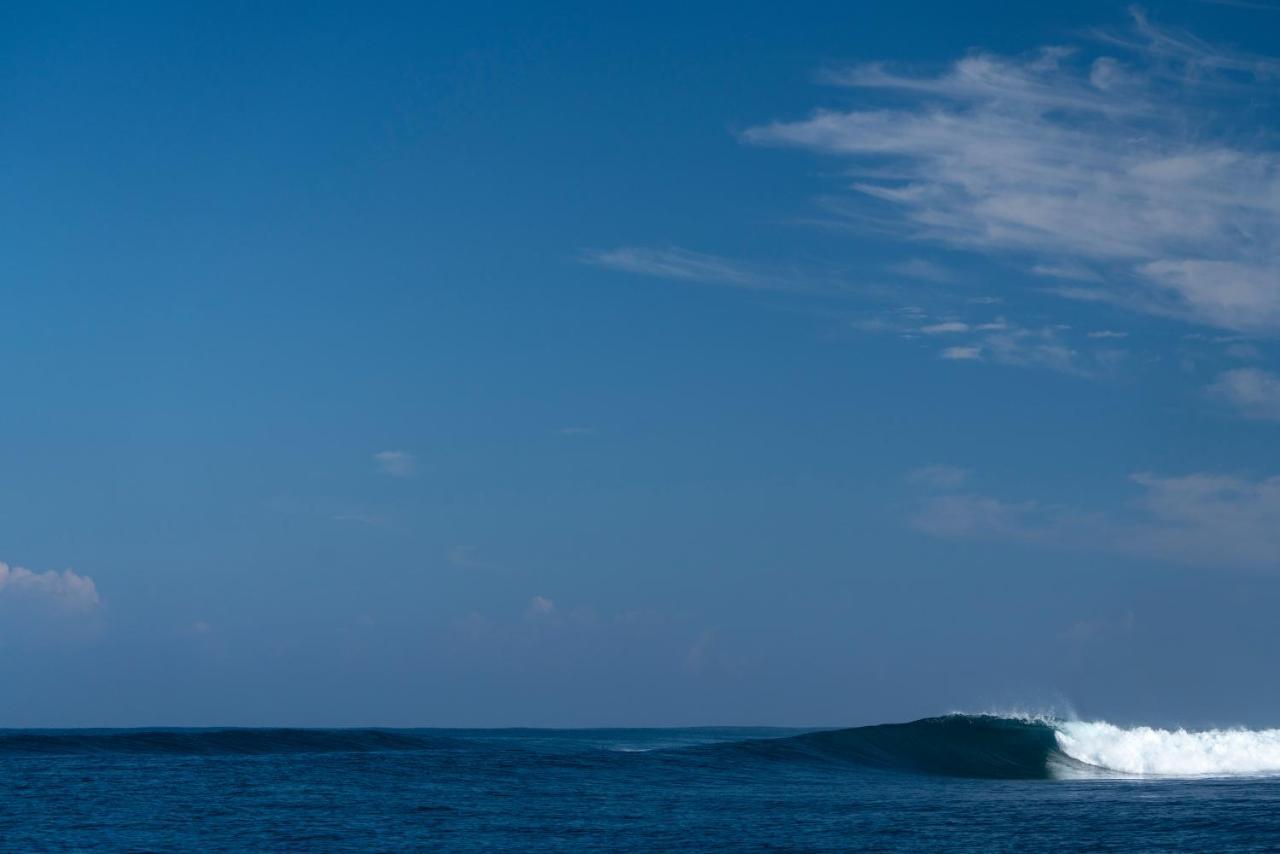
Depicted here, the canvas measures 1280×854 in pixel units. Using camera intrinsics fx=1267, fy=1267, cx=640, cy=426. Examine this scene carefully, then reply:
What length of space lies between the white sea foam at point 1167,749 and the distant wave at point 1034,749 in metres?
0.04

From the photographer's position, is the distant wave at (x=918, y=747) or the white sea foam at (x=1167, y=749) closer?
the distant wave at (x=918, y=747)

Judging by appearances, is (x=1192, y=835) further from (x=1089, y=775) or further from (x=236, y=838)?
(x=1089, y=775)

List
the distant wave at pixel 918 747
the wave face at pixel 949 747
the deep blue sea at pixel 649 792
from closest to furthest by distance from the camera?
the deep blue sea at pixel 649 792 < the distant wave at pixel 918 747 < the wave face at pixel 949 747

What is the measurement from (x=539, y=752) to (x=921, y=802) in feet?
47.8

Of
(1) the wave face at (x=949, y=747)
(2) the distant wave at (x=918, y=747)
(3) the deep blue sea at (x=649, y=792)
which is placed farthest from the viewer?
(1) the wave face at (x=949, y=747)

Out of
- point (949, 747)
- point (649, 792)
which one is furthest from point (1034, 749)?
point (649, 792)

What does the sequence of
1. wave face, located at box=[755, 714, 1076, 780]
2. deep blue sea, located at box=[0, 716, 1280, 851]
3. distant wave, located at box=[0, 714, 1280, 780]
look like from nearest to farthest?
deep blue sea, located at box=[0, 716, 1280, 851] → distant wave, located at box=[0, 714, 1280, 780] → wave face, located at box=[755, 714, 1076, 780]

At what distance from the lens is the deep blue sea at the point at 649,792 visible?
2342 centimetres

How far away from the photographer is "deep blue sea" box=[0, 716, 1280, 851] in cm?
2342

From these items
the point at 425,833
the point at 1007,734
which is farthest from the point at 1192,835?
the point at 1007,734

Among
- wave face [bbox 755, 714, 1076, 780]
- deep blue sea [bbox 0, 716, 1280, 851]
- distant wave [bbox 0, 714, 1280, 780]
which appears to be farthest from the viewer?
wave face [bbox 755, 714, 1076, 780]

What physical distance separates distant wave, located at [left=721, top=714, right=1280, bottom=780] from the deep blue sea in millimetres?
100

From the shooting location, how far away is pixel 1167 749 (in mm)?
47969

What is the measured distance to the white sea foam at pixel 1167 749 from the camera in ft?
153
